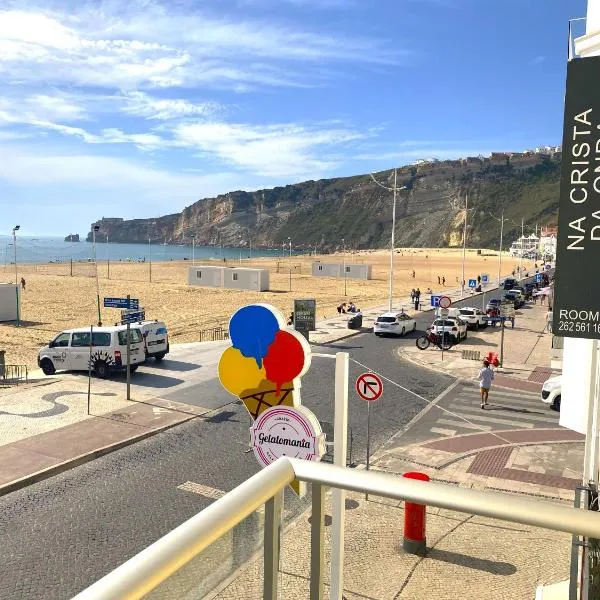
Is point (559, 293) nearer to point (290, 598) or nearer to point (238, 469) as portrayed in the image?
point (290, 598)

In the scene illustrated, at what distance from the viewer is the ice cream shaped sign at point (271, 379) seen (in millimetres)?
6859

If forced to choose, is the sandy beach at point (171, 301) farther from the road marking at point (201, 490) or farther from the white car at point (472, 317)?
the road marking at point (201, 490)

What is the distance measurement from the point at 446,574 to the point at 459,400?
15409mm

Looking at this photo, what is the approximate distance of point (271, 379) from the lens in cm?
707

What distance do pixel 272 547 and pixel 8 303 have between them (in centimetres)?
3958

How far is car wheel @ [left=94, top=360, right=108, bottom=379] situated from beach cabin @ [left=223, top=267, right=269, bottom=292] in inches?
1586

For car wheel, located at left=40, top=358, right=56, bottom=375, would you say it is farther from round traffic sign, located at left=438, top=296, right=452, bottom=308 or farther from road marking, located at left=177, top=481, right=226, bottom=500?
round traffic sign, located at left=438, top=296, right=452, bottom=308

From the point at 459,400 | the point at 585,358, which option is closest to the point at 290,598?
the point at 585,358

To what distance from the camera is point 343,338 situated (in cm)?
3262

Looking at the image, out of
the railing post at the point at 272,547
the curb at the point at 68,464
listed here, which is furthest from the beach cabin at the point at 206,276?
the railing post at the point at 272,547

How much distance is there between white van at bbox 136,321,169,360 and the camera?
24234mm

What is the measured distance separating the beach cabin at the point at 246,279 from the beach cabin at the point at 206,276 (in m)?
0.74

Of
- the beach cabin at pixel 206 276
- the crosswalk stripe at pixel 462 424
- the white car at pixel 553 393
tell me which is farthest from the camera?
the beach cabin at pixel 206 276

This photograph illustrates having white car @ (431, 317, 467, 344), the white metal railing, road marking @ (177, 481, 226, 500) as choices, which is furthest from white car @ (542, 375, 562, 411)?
the white metal railing
